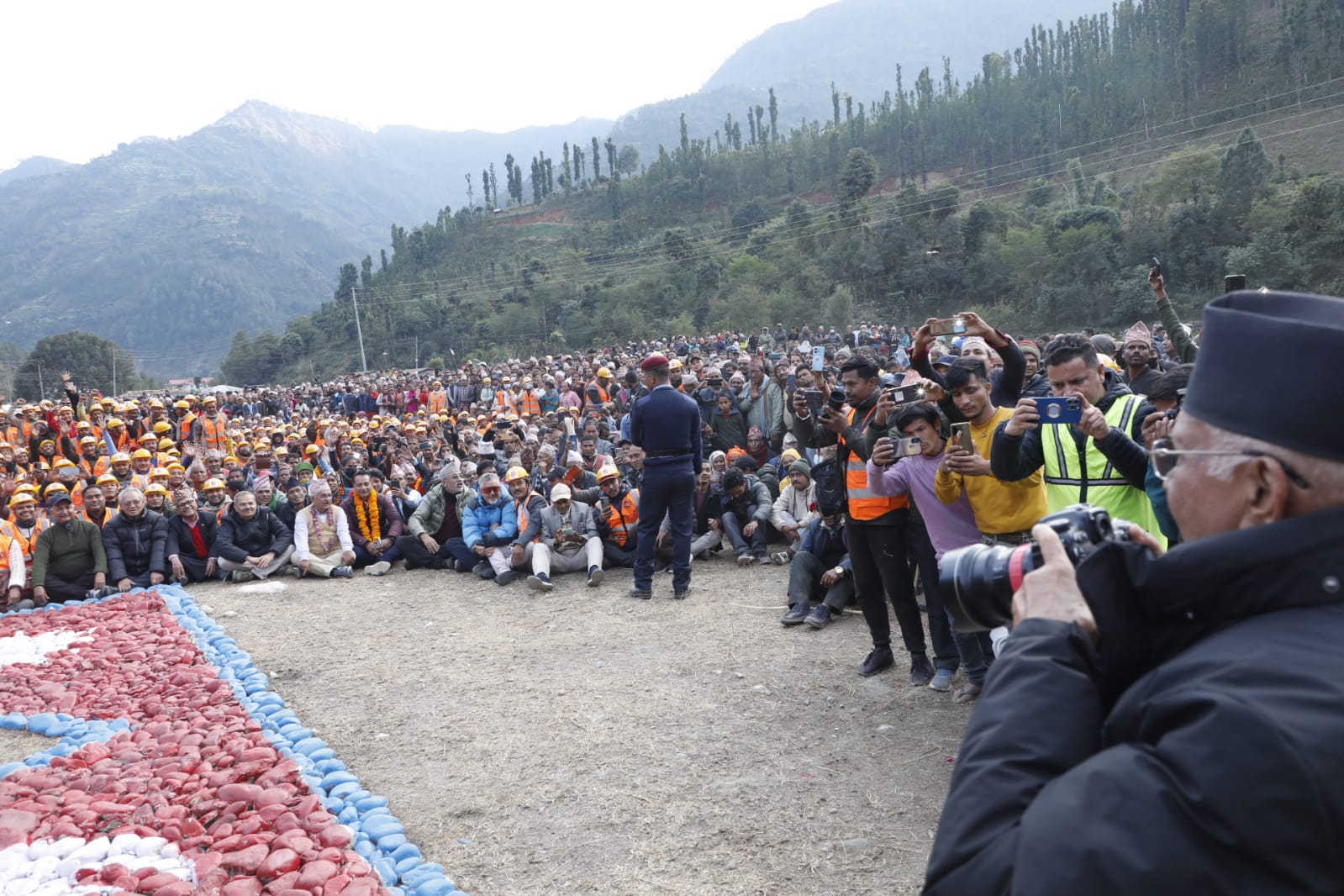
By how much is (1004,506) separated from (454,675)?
12.0 feet

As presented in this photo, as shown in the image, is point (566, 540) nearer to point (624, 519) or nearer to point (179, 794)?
point (624, 519)

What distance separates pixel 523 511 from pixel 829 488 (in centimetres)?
360

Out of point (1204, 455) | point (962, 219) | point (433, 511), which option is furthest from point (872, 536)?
point (962, 219)

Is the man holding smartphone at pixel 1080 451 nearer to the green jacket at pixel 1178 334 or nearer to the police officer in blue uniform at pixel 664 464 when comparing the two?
the green jacket at pixel 1178 334

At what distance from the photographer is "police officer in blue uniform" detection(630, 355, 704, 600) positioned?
278 inches

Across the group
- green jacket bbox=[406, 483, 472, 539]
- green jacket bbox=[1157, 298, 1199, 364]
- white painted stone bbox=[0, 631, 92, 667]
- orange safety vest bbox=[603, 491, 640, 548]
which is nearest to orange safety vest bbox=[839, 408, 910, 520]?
green jacket bbox=[1157, 298, 1199, 364]

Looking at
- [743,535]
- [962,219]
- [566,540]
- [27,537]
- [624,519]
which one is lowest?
[743,535]

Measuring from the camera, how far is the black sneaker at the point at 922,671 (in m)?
5.02

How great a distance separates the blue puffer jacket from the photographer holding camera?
7902 millimetres

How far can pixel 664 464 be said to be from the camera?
7191mm

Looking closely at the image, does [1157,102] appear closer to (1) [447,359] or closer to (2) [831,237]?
(2) [831,237]

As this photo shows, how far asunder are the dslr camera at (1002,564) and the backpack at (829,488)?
4862 mm

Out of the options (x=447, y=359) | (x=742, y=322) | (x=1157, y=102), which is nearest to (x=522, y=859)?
(x=742, y=322)

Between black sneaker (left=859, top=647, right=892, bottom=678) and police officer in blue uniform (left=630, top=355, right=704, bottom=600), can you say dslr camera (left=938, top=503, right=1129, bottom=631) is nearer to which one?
black sneaker (left=859, top=647, right=892, bottom=678)
